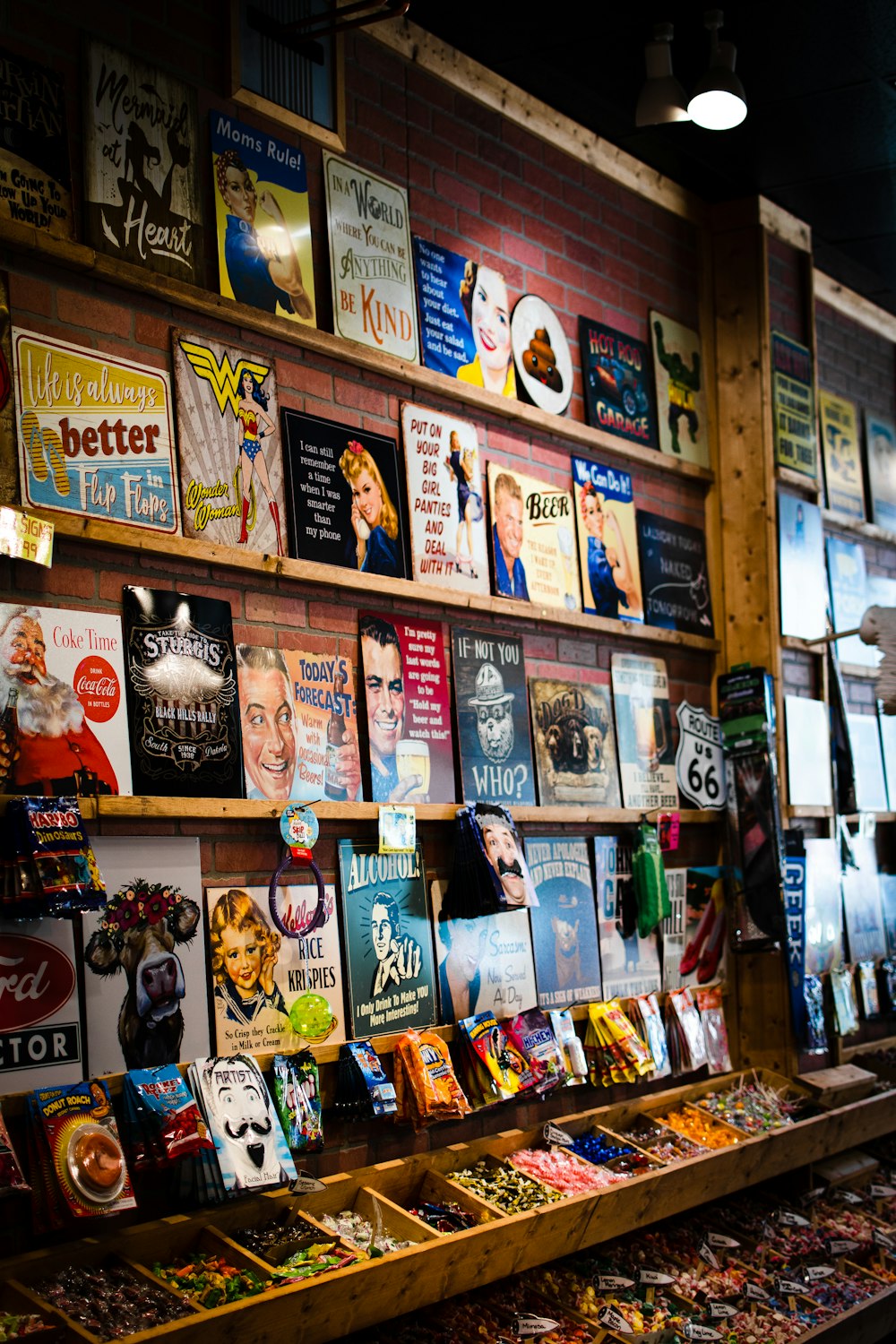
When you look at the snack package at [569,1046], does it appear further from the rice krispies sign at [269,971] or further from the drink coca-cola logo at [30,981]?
the drink coca-cola logo at [30,981]

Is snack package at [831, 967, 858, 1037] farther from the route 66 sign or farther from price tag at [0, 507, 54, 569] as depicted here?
price tag at [0, 507, 54, 569]

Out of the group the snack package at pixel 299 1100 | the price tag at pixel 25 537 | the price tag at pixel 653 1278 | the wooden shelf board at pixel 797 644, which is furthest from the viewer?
the wooden shelf board at pixel 797 644

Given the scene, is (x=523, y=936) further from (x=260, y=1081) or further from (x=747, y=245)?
(x=747, y=245)

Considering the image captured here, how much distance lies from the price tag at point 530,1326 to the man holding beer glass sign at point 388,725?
1.50 metres

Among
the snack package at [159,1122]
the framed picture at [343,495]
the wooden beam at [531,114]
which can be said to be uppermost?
the wooden beam at [531,114]

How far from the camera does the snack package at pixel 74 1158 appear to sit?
299 centimetres

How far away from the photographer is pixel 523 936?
183 inches

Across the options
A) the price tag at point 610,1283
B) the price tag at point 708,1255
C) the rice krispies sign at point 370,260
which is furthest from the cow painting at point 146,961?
the price tag at point 708,1255

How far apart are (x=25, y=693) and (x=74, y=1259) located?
126 centimetres

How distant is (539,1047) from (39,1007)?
1880 millimetres

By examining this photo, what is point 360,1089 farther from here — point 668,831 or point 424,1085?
point 668,831

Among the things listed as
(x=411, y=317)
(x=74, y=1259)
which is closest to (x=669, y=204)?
(x=411, y=317)

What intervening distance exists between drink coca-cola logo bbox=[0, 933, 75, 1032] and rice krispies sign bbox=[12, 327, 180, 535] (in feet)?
3.34

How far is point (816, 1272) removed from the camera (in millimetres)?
4766
